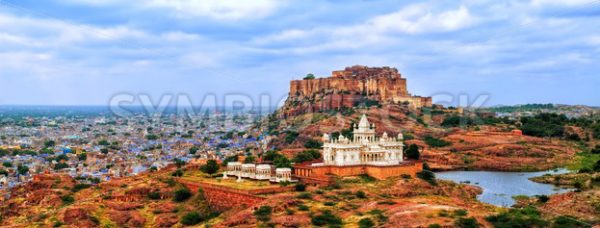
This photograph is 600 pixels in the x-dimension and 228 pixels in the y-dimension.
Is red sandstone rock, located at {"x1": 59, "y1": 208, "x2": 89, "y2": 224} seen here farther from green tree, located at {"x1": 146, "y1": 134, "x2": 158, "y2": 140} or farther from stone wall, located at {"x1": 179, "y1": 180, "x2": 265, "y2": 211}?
green tree, located at {"x1": 146, "y1": 134, "x2": 158, "y2": 140}

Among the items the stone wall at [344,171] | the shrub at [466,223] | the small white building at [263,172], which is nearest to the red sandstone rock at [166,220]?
the small white building at [263,172]

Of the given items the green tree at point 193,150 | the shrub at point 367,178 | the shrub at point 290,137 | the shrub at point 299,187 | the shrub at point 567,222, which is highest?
the shrub at point 290,137

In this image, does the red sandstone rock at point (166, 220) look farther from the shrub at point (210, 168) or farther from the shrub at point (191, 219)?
the shrub at point (210, 168)

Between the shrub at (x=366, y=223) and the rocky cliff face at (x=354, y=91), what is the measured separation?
6082cm

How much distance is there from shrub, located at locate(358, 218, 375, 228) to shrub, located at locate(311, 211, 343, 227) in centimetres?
100

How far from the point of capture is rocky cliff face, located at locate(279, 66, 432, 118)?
94.3m

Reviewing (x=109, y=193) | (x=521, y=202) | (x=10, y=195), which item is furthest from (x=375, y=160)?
(x=10, y=195)

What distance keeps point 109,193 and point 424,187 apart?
2088 centimetres

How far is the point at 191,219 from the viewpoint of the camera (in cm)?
3856

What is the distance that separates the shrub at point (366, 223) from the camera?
31484 millimetres

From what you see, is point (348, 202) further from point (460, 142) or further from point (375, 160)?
point (460, 142)

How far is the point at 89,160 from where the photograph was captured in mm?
84625

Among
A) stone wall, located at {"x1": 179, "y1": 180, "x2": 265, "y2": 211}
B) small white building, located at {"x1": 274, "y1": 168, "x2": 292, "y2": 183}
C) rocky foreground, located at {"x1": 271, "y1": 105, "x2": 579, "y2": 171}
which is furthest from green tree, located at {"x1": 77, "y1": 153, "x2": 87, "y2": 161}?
small white building, located at {"x1": 274, "y1": 168, "x2": 292, "y2": 183}

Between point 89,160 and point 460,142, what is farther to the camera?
point 89,160
